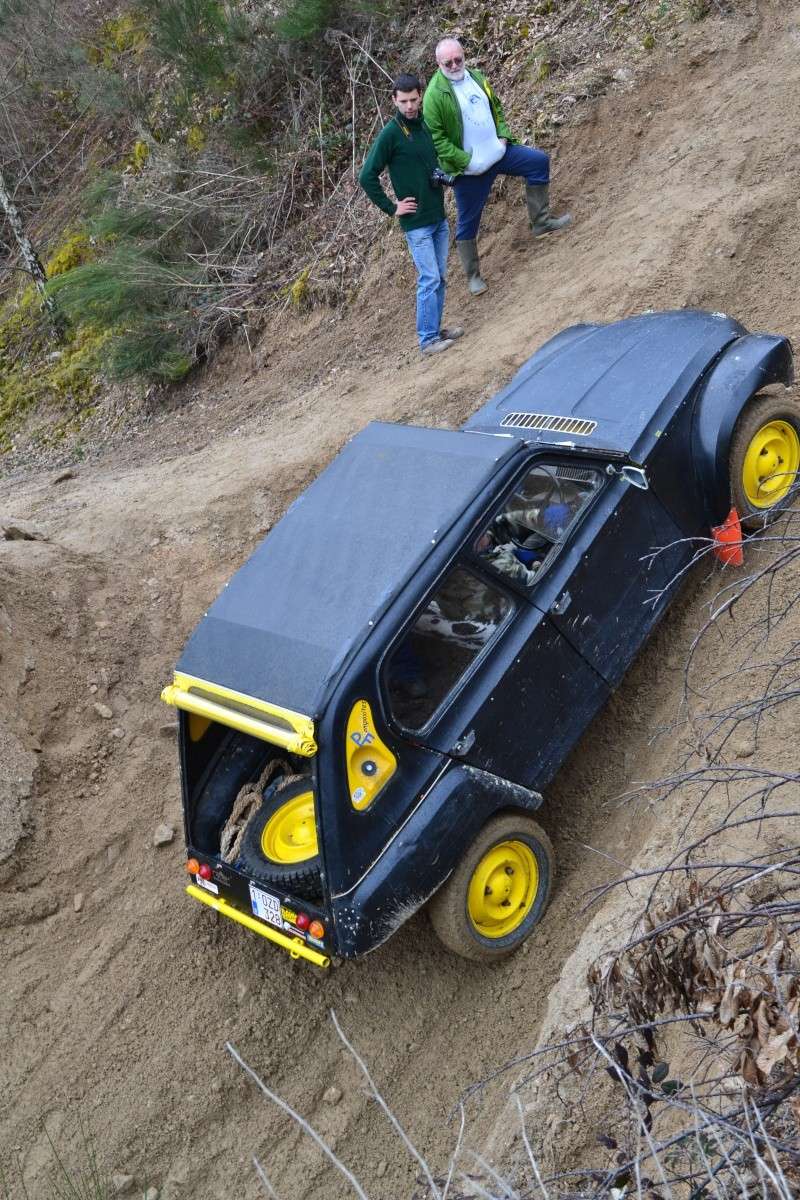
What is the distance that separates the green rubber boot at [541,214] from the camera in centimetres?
890

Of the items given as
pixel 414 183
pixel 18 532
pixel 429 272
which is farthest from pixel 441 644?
pixel 414 183

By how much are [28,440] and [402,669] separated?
9383 mm

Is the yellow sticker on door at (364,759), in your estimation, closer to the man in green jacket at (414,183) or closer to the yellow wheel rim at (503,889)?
the yellow wheel rim at (503,889)

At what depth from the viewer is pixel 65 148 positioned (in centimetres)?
1541

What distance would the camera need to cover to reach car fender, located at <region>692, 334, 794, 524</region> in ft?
16.3

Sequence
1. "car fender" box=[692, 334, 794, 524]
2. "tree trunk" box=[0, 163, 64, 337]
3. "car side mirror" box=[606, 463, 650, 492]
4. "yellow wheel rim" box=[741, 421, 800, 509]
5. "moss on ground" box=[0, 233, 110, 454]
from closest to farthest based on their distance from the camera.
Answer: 1. "car side mirror" box=[606, 463, 650, 492]
2. "car fender" box=[692, 334, 794, 524]
3. "yellow wheel rim" box=[741, 421, 800, 509]
4. "moss on ground" box=[0, 233, 110, 454]
5. "tree trunk" box=[0, 163, 64, 337]

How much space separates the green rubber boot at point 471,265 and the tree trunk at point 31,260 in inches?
252

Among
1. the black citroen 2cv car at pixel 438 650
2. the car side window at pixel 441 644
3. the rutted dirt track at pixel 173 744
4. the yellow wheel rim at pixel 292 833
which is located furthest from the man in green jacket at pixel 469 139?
the yellow wheel rim at pixel 292 833

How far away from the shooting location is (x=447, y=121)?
7.95 m

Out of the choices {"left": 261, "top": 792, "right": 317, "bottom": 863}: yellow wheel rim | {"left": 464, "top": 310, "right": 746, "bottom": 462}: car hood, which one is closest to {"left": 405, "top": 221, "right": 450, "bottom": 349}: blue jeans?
{"left": 464, "top": 310, "right": 746, "bottom": 462}: car hood

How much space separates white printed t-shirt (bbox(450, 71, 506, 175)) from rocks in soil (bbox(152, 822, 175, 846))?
565cm

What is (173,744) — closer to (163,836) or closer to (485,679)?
(163,836)

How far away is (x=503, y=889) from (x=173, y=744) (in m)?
2.31

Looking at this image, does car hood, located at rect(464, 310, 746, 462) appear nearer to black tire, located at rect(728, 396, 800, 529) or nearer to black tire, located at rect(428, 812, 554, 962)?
black tire, located at rect(728, 396, 800, 529)
